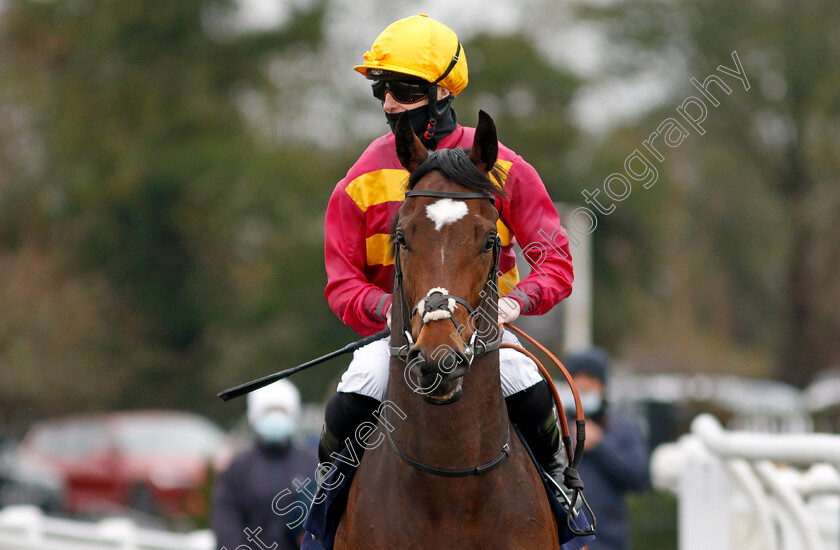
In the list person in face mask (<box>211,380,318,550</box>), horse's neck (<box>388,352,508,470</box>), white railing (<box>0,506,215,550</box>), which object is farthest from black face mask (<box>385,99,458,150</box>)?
white railing (<box>0,506,215,550</box>)

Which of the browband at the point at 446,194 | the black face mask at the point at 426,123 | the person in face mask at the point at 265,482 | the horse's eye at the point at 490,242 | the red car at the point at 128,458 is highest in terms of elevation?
the black face mask at the point at 426,123

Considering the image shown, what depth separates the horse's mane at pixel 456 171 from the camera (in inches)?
151

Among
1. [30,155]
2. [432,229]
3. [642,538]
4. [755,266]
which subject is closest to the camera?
[432,229]

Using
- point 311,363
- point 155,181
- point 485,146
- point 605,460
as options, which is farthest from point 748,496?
point 155,181

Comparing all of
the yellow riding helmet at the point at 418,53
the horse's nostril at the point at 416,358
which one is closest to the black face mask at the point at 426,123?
the yellow riding helmet at the point at 418,53

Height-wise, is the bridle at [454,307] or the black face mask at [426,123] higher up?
the black face mask at [426,123]

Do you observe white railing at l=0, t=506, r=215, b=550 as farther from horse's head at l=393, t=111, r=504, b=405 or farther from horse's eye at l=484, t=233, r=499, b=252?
horse's eye at l=484, t=233, r=499, b=252

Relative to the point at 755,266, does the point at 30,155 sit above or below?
above

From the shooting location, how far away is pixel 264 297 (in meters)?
29.4

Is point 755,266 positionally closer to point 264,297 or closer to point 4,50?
point 264,297

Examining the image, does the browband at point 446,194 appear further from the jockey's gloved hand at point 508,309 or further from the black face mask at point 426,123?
the black face mask at point 426,123

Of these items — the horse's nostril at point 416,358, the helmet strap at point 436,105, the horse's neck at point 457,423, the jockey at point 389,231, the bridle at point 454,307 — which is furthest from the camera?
the helmet strap at point 436,105

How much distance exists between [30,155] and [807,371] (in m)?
21.5

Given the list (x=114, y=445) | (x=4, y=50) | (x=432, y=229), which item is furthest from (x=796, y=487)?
(x=4, y=50)
